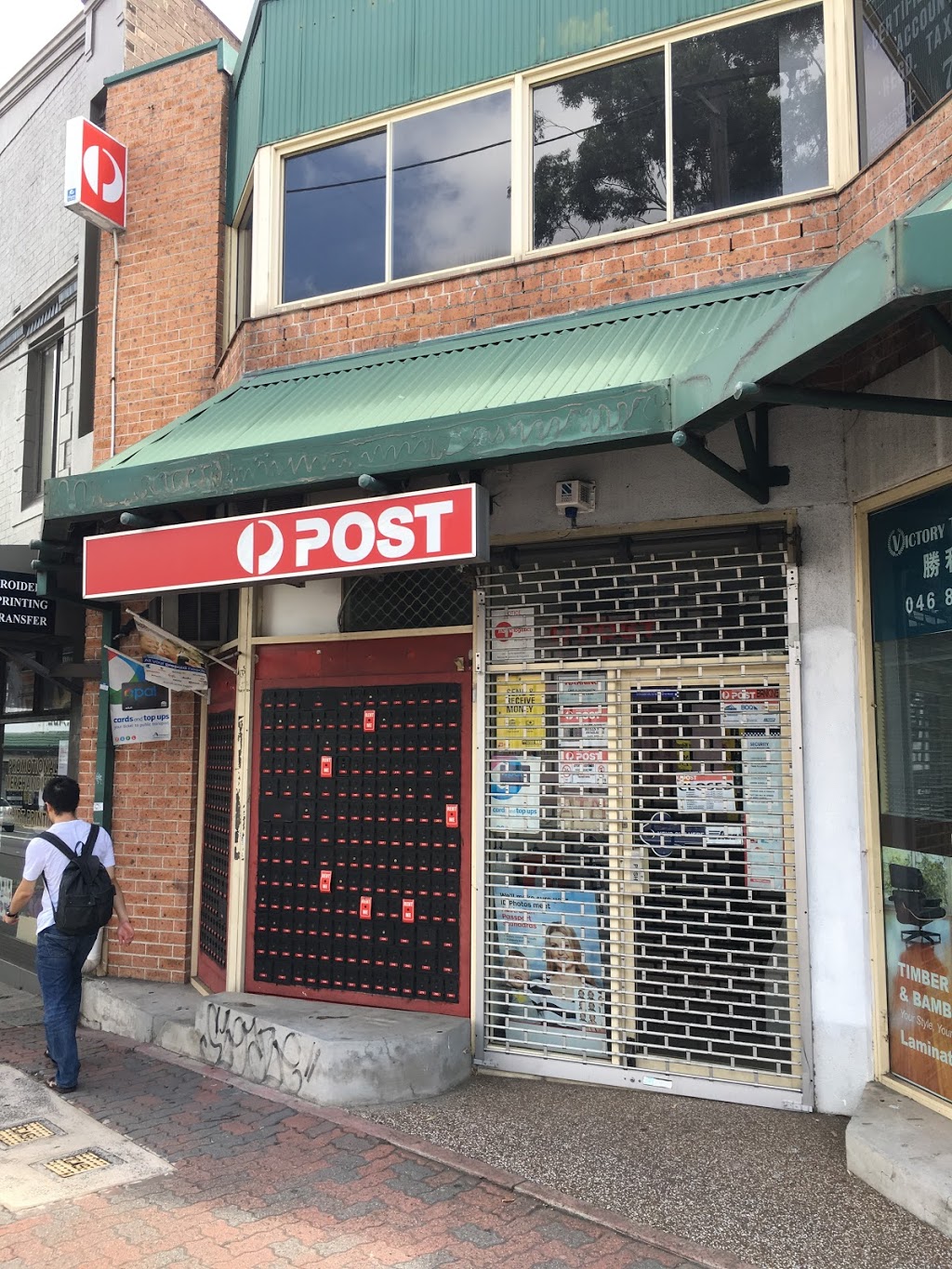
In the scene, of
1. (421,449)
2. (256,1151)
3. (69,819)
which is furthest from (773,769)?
(69,819)

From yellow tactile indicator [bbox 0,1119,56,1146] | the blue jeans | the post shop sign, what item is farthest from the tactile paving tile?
the post shop sign

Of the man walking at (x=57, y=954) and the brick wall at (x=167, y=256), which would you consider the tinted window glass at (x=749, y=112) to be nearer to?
the brick wall at (x=167, y=256)

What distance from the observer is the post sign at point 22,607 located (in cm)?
845

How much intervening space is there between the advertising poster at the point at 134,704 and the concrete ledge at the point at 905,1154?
5635 millimetres

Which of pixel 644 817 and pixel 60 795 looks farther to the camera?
pixel 60 795

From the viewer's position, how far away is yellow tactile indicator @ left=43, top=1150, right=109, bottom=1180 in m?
5.02

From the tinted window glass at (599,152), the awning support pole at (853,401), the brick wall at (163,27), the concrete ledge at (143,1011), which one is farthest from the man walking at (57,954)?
the brick wall at (163,27)

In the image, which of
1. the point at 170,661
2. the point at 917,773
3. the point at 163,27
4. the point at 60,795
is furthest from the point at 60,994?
the point at 163,27

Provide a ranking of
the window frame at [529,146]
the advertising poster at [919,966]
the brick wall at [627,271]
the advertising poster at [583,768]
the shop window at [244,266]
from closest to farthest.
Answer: the advertising poster at [919,966] → the brick wall at [627,271] → the window frame at [529,146] → the advertising poster at [583,768] → the shop window at [244,266]

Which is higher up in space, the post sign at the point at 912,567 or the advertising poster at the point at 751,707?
the post sign at the point at 912,567

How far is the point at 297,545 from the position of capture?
6.21 meters

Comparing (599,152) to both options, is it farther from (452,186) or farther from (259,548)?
(259,548)

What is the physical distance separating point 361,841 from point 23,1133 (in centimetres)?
260

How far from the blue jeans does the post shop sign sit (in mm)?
2206
